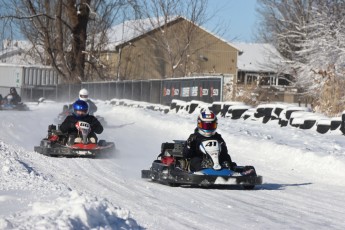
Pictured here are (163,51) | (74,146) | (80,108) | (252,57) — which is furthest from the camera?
(252,57)

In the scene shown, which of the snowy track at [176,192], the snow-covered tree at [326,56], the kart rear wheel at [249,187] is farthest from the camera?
the snow-covered tree at [326,56]

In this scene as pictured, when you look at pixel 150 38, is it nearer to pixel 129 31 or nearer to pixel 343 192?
pixel 129 31

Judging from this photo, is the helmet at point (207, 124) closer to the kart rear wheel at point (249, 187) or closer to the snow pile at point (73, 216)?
the kart rear wheel at point (249, 187)

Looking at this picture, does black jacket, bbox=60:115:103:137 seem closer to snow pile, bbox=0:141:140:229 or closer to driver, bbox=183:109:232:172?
driver, bbox=183:109:232:172

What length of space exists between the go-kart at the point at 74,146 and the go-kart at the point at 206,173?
3.61 metres

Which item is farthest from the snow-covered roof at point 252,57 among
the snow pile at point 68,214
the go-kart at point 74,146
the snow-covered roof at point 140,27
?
the snow pile at point 68,214

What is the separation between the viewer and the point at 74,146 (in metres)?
14.6

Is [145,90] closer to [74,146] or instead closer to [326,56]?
[326,56]

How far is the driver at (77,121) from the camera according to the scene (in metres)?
14.9

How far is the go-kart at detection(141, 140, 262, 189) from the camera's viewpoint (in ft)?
33.6

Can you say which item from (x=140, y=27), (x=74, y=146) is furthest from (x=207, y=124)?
(x=140, y=27)

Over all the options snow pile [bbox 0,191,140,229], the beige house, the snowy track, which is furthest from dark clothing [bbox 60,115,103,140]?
the beige house

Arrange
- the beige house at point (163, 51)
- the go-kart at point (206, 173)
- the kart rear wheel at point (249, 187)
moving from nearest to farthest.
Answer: the go-kart at point (206, 173)
the kart rear wheel at point (249, 187)
the beige house at point (163, 51)

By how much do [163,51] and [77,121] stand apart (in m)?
55.0
